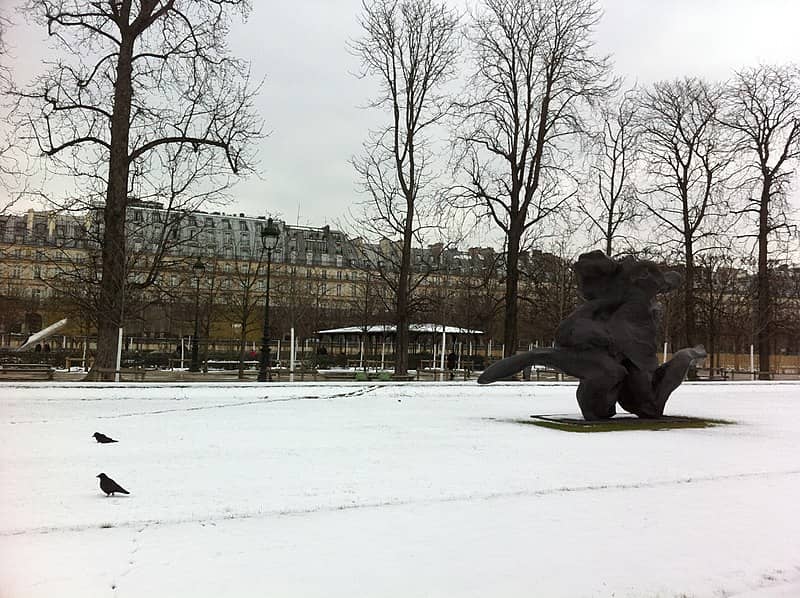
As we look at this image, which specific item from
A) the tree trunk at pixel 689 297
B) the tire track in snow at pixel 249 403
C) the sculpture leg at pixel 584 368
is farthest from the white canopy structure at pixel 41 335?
the tree trunk at pixel 689 297

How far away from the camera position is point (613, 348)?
13625 millimetres

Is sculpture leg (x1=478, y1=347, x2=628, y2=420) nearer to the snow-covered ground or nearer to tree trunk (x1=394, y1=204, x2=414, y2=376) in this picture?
the snow-covered ground

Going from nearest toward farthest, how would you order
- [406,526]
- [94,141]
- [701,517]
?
[406,526]
[701,517]
[94,141]

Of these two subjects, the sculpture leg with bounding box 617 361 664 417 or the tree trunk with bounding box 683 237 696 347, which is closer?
the sculpture leg with bounding box 617 361 664 417

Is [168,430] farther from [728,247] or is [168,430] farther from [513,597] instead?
[728,247]

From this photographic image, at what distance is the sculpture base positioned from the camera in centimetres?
1330

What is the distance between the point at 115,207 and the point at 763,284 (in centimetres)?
3081

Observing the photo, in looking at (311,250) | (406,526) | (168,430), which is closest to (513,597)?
(406,526)

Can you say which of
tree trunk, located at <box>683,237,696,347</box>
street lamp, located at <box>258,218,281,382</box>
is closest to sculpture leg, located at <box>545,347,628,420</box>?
street lamp, located at <box>258,218,281,382</box>

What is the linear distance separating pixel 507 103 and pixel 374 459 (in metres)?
23.1

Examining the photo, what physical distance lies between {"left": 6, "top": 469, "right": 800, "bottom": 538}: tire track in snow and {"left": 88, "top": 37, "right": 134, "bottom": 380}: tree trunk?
16.2 m

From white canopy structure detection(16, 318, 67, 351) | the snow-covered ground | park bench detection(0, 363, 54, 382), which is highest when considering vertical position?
white canopy structure detection(16, 318, 67, 351)

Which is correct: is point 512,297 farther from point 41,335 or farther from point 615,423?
point 41,335

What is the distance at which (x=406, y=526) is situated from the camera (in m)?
5.93
